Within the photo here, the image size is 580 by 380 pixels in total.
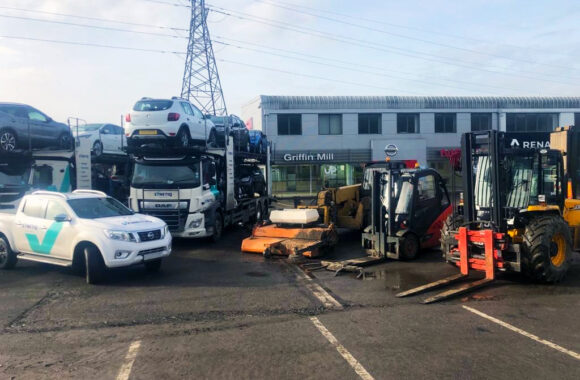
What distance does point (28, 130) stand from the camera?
1347 centimetres

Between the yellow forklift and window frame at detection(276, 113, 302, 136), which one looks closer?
the yellow forklift

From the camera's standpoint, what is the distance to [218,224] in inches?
580

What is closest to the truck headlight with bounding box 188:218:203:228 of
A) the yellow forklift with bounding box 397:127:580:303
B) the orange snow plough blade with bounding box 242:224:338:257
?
the orange snow plough blade with bounding box 242:224:338:257

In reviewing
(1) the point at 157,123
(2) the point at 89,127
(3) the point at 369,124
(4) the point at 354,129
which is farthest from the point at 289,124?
(1) the point at 157,123

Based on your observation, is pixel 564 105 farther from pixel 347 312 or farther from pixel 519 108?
pixel 347 312

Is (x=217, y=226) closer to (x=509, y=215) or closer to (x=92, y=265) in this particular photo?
(x=92, y=265)

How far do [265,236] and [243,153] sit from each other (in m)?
6.03

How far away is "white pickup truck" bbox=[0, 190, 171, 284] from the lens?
353 inches

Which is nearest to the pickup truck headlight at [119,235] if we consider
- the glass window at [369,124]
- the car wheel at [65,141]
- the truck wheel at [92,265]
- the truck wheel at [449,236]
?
the truck wheel at [92,265]

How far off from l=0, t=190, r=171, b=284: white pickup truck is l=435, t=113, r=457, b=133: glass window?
37115 mm

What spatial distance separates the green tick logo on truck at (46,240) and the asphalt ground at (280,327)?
0.56 m

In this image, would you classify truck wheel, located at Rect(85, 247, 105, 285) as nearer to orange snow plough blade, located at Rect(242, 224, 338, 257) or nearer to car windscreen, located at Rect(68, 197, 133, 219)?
car windscreen, located at Rect(68, 197, 133, 219)

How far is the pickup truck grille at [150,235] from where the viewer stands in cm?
928

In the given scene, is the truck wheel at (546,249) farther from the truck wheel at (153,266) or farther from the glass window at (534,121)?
the glass window at (534,121)
